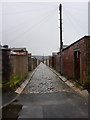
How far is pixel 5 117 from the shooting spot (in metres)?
5.32

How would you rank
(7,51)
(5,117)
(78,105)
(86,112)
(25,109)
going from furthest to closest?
1. (7,51)
2. (78,105)
3. (25,109)
4. (86,112)
5. (5,117)

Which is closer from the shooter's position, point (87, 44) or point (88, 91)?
point (88, 91)

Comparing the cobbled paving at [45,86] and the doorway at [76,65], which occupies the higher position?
the doorway at [76,65]

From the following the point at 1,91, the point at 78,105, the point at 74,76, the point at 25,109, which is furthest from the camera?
the point at 74,76

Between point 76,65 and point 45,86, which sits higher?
point 76,65

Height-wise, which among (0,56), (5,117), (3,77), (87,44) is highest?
(87,44)

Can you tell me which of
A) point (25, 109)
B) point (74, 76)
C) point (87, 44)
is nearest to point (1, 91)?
point (25, 109)

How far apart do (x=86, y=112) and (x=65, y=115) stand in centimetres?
79

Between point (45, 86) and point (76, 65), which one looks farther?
point (76, 65)

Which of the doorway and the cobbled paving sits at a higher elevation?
the doorway

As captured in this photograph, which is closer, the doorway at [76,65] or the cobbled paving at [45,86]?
the cobbled paving at [45,86]

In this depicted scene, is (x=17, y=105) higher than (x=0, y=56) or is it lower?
lower

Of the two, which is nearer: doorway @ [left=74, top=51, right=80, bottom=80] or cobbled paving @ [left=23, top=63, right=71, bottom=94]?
cobbled paving @ [left=23, top=63, right=71, bottom=94]

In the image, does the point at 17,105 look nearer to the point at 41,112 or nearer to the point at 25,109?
the point at 25,109
